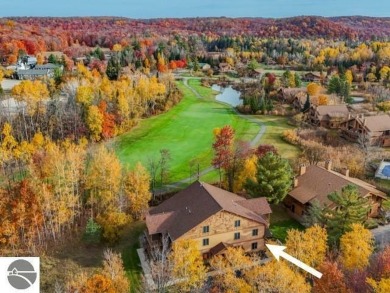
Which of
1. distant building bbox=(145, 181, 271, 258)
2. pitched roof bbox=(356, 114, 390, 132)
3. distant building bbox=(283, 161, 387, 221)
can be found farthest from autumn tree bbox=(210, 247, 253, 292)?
pitched roof bbox=(356, 114, 390, 132)

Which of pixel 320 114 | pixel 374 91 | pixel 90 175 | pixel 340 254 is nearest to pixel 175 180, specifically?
pixel 90 175

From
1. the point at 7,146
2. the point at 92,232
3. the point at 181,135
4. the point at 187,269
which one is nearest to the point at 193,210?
the point at 187,269

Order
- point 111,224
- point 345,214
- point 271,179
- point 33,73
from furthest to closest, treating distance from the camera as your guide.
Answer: point 33,73
point 271,179
point 111,224
point 345,214

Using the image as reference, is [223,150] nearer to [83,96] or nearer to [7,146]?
[7,146]

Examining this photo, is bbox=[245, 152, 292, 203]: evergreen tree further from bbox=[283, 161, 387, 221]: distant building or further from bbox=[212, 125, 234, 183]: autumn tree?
bbox=[212, 125, 234, 183]: autumn tree

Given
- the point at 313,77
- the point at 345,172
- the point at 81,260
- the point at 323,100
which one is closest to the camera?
the point at 81,260

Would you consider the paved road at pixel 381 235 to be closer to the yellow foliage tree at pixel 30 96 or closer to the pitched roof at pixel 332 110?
the pitched roof at pixel 332 110
